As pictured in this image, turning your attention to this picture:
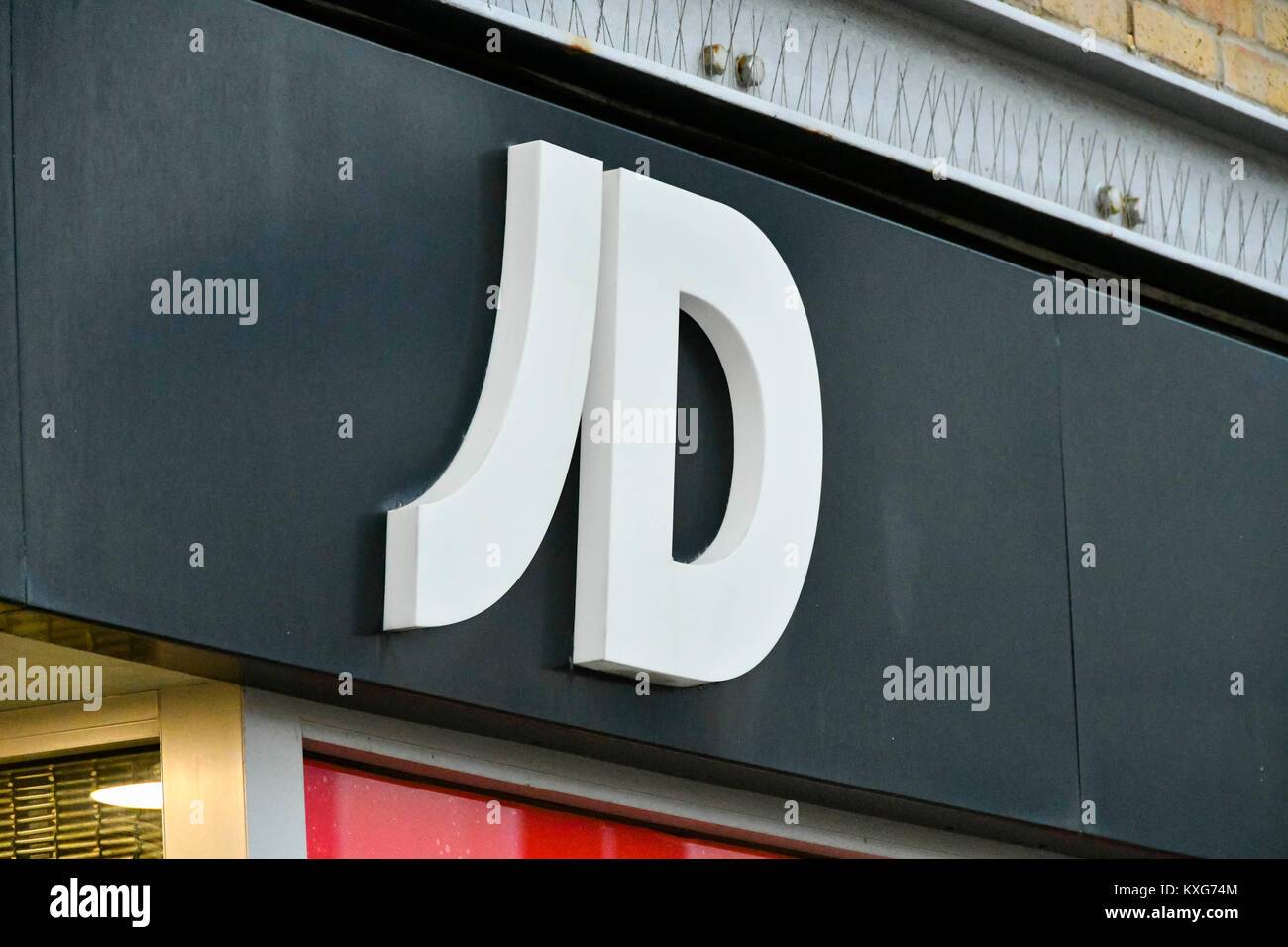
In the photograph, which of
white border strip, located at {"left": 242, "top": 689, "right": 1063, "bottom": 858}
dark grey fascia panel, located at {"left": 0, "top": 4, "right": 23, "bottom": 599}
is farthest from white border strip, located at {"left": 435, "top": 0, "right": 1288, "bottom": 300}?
white border strip, located at {"left": 242, "top": 689, "right": 1063, "bottom": 858}

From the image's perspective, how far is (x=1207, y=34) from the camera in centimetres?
438

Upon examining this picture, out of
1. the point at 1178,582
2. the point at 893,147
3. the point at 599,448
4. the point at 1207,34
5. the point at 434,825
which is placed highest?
the point at 1207,34

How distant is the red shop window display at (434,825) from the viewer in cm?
282

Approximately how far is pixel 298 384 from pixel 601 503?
535mm

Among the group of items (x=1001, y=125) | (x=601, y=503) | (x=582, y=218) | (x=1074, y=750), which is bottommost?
(x=1074, y=750)

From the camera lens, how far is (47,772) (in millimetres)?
2977

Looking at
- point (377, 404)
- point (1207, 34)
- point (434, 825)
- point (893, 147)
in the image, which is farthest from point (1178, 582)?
point (377, 404)

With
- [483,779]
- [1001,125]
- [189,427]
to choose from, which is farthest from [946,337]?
[189,427]

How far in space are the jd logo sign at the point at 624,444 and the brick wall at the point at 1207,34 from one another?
130cm

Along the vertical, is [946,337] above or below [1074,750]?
above

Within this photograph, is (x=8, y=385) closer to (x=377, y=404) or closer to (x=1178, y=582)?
(x=377, y=404)

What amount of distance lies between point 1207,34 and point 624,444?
2180mm
